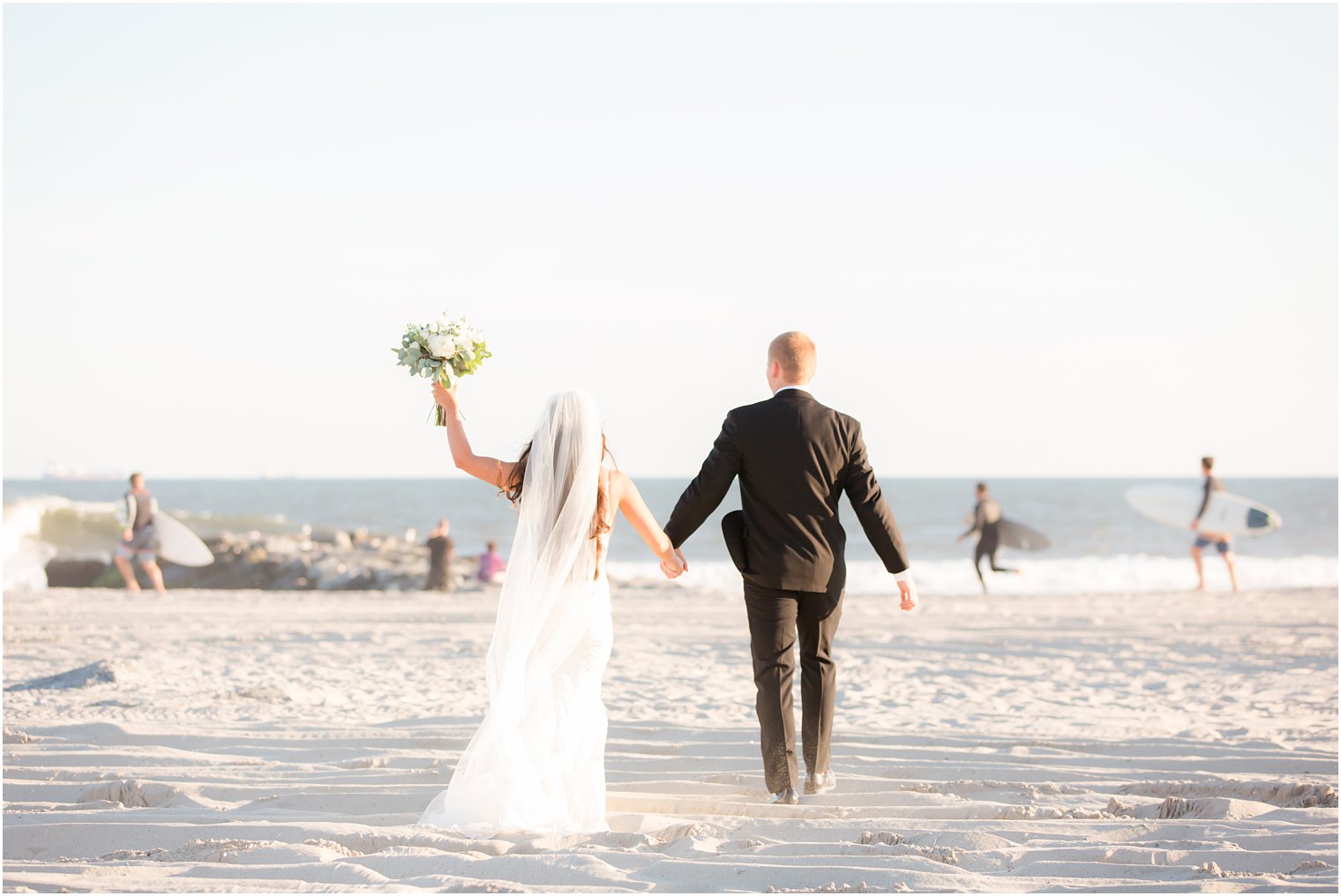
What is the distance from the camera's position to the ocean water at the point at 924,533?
79.9ft

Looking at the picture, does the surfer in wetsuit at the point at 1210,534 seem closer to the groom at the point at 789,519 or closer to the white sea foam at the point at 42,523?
the groom at the point at 789,519

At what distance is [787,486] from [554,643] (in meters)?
1.13

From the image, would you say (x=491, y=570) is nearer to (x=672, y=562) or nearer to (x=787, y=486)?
(x=672, y=562)

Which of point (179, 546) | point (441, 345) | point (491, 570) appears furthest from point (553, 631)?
point (179, 546)

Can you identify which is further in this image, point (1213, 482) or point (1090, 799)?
point (1213, 482)

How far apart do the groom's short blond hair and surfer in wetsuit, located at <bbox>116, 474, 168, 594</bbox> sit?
491 inches

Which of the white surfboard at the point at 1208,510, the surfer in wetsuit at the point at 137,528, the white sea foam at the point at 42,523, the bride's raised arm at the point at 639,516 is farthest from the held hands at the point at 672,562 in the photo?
the white sea foam at the point at 42,523

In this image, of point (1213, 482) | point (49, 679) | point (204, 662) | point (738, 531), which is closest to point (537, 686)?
point (738, 531)

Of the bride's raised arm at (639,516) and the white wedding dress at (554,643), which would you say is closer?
the white wedding dress at (554,643)

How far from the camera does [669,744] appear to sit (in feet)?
19.6

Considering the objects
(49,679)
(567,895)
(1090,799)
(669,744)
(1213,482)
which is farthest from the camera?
(1213,482)

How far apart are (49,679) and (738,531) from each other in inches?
233

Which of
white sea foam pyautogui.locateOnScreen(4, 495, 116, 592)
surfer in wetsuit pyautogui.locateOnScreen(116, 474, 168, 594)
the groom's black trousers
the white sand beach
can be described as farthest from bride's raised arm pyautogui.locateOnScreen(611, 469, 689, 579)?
white sea foam pyautogui.locateOnScreen(4, 495, 116, 592)

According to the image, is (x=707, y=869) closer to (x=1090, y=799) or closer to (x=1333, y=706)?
(x=1090, y=799)
